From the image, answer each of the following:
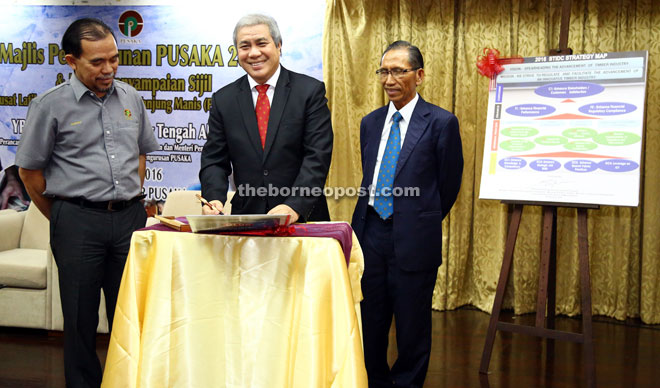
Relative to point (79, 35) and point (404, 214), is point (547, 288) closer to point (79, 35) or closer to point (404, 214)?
point (404, 214)

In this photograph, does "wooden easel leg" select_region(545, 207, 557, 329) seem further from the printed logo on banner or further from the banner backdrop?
the printed logo on banner

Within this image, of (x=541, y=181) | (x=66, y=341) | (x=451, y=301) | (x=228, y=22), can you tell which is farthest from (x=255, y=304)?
(x=228, y=22)

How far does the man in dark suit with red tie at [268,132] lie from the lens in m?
2.04

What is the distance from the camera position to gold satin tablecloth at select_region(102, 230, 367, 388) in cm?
166

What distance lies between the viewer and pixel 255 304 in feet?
5.61

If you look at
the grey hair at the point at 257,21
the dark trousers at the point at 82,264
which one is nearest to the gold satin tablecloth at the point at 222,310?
the dark trousers at the point at 82,264

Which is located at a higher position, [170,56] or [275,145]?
[170,56]

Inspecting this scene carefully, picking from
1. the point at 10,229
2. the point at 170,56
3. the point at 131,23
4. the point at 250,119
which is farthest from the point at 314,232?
the point at 131,23

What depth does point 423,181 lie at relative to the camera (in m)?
2.61

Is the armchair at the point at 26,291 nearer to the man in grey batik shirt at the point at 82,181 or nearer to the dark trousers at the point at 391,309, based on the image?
the man in grey batik shirt at the point at 82,181

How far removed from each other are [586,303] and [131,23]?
393cm

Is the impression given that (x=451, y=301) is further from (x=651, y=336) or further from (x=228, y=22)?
(x=228, y=22)

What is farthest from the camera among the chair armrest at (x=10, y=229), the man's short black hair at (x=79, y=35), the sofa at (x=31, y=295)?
the chair armrest at (x=10, y=229)

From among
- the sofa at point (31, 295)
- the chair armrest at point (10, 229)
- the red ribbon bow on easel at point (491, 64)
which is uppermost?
the red ribbon bow on easel at point (491, 64)
